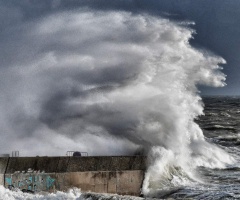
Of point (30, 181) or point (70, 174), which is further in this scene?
Result: point (70, 174)

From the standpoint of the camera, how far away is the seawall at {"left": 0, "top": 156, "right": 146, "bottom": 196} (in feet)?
42.4

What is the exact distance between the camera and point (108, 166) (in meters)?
13.4

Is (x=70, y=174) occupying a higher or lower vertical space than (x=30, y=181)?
higher

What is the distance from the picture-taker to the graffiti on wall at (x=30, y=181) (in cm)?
1288

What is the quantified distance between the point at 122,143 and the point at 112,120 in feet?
6.04

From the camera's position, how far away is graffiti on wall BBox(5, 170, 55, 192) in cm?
1288

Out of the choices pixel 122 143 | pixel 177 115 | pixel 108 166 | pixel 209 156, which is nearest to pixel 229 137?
pixel 209 156

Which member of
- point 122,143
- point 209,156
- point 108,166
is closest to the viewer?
point 108,166

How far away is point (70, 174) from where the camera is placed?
1309cm

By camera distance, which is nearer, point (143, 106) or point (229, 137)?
point (143, 106)

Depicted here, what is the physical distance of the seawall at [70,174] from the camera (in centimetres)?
1293

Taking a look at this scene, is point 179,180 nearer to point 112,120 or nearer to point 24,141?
point 112,120

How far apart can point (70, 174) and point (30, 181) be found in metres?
1.21

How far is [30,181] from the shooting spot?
12961mm
